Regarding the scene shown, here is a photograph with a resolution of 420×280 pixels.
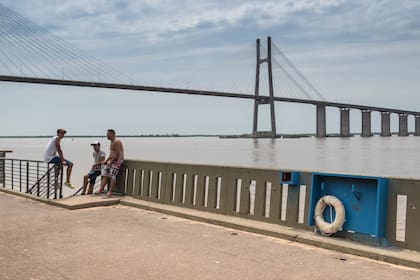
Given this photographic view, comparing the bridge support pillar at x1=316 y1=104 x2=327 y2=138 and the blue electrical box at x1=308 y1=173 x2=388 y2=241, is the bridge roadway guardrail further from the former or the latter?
the bridge support pillar at x1=316 y1=104 x2=327 y2=138

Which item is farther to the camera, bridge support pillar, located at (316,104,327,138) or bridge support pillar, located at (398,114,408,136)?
bridge support pillar, located at (398,114,408,136)

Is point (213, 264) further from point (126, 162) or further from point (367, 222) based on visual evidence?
point (126, 162)

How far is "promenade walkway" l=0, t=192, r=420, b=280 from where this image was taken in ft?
13.6

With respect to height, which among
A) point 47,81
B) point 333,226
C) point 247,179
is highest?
point 47,81

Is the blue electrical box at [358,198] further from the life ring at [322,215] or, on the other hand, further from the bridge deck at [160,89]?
the bridge deck at [160,89]

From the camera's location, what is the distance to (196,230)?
19.4 ft

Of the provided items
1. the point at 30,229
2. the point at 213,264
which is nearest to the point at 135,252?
the point at 213,264

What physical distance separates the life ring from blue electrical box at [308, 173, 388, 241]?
0.25 feet

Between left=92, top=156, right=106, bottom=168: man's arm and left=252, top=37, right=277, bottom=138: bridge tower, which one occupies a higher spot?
left=252, top=37, right=277, bottom=138: bridge tower

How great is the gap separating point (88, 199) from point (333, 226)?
4558 mm

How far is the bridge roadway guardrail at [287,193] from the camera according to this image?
4.86 m

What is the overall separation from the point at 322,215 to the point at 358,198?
502 millimetres

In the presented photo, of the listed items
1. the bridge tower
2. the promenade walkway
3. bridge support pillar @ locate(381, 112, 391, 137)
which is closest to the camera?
the promenade walkway

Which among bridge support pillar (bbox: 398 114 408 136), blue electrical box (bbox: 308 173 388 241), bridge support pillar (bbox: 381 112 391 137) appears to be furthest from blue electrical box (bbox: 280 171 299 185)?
bridge support pillar (bbox: 398 114 408 136)
